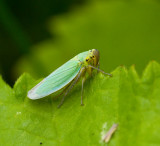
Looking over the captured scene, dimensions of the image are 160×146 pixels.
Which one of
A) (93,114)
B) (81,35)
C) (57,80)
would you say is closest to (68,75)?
(57,80)

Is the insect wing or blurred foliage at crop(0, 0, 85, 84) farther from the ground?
blurred foliage at crop(0, 0, 85, 84)

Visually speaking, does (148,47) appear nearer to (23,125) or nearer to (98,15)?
(98,15)

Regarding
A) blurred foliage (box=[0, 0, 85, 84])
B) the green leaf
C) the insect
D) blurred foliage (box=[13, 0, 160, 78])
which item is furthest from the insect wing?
blurred foliage (box=[0, 0, 85, 84])

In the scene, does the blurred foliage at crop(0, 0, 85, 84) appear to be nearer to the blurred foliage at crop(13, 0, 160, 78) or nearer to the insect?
the blurred foliage at crop(13, 0, 160, 78)

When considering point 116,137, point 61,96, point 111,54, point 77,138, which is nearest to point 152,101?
point 116,137

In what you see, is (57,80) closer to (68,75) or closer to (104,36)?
(68,75)

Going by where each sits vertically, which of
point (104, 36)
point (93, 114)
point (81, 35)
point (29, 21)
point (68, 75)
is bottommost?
point (93, 114)

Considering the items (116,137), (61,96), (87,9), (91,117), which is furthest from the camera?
(87,9)
